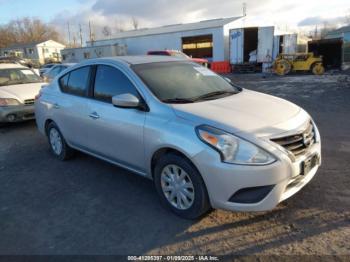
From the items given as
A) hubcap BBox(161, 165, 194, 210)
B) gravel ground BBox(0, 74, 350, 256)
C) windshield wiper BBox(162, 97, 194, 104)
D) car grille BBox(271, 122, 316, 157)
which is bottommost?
gravel ground BBox(0, 74, 350, 256)

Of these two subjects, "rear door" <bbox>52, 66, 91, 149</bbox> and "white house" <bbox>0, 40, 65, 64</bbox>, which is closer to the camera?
"rear door" <bbox>52, 66, 91, 149</bbox>

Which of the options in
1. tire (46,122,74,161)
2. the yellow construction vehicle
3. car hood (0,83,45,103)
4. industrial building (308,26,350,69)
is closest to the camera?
tire (46,122,74,161)

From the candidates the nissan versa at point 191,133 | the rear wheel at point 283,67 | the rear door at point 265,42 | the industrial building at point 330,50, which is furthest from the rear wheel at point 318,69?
the nissan versa at point 191,133

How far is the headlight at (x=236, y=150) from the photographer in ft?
9.16

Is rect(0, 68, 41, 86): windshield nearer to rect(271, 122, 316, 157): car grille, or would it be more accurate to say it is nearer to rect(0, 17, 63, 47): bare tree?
rect(271, 122, 316, 157): car grille

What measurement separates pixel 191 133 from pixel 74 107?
2.32 m

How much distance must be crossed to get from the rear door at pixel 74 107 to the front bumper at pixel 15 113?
314 centimetres

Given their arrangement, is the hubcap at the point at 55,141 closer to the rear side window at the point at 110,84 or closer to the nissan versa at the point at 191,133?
the nissan versa at the point at 191,133

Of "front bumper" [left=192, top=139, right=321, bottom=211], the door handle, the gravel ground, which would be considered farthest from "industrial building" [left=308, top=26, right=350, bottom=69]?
"front bumper" [left=192, top=139, right=321, bottom=211]

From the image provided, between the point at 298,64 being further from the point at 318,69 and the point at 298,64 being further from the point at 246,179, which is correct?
the point at 246,179

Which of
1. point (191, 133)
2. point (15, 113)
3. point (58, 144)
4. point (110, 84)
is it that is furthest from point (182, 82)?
point (15, 113)

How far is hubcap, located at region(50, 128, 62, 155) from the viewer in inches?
210

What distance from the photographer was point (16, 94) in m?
7.85

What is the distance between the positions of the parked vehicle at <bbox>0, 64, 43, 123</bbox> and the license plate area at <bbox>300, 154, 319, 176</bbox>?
688 centimetres
